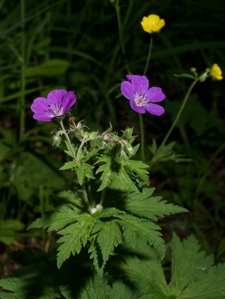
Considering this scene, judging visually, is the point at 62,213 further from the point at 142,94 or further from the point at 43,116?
the point at 142,94

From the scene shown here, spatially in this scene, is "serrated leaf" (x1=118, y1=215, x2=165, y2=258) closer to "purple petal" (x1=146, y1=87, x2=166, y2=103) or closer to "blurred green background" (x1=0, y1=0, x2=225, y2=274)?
"purple petal" (x1=146, y1=87, x2=166, y2=103)

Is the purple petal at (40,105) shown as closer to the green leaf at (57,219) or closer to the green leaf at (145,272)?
the green leaf at (57,219)

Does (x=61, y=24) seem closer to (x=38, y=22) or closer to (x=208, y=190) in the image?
(x=38, y=22)

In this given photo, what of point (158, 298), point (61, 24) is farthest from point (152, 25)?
point (61, 24)

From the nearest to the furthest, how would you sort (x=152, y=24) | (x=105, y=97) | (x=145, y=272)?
(x=145, y=272), (x=152, y=24), (x=105, y=97)

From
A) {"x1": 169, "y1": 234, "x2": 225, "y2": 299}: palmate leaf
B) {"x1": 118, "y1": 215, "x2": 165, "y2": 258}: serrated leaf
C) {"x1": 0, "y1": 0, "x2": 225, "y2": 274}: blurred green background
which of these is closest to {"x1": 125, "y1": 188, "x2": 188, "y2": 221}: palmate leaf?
{"x1": 118, "y1": 215, "x2": 165, "y2": 258}: serrated leaf

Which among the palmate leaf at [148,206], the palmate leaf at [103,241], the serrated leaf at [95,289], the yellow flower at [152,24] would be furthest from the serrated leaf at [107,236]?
the yellow flower at [152,24]

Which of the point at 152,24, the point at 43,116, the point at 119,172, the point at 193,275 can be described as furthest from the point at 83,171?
the point at 152,24
